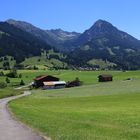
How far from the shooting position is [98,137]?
945 inches

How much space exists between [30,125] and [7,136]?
6699mm

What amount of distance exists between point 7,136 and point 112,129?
20.9ft

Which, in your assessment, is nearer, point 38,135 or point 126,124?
point 38,135

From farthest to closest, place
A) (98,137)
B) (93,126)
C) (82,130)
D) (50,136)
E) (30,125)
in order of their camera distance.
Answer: (30,125) → (93,126) → (82,130) → (50,136) → (98,137)

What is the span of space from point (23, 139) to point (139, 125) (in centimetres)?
930

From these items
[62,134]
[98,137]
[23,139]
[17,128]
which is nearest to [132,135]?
Answer: [98,137]

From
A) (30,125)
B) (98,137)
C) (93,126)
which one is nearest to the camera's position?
(98,137)

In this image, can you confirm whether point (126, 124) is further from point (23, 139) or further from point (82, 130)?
point (23, 139)

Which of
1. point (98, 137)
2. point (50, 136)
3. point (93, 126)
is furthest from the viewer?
point (93, 126)

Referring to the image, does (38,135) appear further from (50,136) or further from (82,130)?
(82,130)

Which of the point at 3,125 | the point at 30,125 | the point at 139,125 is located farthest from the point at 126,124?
the point at 3,125

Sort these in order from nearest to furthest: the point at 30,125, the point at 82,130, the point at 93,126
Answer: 1. the point at 82,130
2. the point at 93,126
3. the point at 30,125

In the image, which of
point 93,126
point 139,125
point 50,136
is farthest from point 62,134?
point 139,125

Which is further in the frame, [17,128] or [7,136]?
[17,128]
